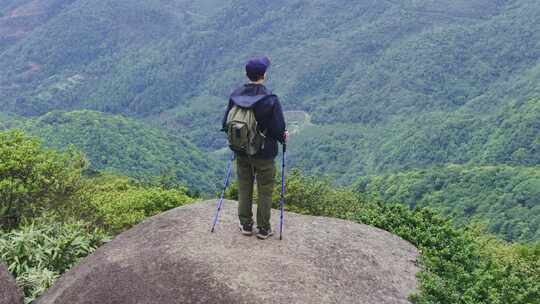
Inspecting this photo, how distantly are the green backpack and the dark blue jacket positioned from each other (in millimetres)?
94

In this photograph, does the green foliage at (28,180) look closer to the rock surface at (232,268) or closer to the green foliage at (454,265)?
the rock surface at (232,268)

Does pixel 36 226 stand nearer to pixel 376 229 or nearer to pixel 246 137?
pixel 246 137

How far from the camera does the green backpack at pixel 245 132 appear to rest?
879cm

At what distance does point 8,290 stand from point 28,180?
4.96m

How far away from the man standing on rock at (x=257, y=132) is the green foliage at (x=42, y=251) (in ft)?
11.0

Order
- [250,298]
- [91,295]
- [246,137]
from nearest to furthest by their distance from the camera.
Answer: [250,298]
[91,295]
[246,137]

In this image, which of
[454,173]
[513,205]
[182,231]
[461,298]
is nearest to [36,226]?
[182,231]

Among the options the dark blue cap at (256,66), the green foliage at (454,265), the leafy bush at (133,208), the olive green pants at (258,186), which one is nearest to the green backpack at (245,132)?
the olive green pants at (258,186)

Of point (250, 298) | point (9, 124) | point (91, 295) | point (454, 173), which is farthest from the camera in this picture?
point (9, 124)

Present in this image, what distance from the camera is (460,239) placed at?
1097cm

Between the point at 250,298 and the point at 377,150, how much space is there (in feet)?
479

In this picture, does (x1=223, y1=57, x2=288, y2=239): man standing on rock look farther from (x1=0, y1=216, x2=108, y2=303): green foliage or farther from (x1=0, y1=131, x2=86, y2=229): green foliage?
(x1=0, y1=131, x2=86, y2=229): green foliage

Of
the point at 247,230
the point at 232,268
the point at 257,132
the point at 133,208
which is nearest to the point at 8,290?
the point at 232,268

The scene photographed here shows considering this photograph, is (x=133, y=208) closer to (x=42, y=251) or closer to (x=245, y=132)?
(x=42, y=251)
